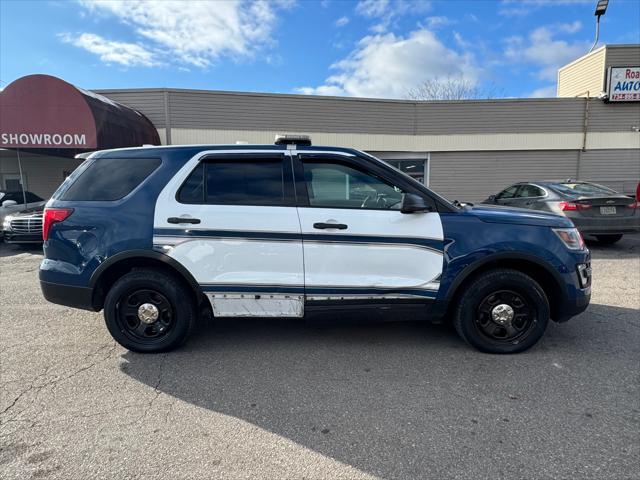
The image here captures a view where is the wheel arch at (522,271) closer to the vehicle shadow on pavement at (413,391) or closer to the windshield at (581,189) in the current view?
the vehicle shadow on pavement at (413,391)

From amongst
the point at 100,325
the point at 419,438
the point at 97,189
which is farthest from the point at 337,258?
the point at 100,325

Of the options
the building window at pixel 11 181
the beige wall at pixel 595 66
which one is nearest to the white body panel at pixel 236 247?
the building window at pixel 11 181

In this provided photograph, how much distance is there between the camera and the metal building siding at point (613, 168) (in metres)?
14.3

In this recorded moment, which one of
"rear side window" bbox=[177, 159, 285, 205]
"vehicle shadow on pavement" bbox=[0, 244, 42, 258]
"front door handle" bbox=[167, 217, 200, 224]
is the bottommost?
"vehicle shadow on pavement" bbox=[0, 244, 42, 258]

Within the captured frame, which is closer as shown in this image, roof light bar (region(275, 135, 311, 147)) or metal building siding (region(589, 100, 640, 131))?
roof light bar (region(275, 135, 311, 147))

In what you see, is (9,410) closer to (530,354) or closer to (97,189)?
(97,189)

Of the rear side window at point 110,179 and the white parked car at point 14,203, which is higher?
the rear side window at point 110,179

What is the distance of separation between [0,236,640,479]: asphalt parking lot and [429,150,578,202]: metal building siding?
11.0 metres

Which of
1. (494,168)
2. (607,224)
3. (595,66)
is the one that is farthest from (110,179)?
(595,66)

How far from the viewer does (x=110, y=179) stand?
358 cm

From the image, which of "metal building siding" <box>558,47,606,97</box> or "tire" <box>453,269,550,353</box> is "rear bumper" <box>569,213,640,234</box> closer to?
"tire" <box>453,269,550,353</box>

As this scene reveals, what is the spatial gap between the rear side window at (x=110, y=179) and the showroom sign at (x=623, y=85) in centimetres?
1667

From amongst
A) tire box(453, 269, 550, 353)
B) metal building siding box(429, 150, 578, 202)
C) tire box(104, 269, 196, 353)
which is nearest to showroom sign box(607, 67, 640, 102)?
metal building siding box(429, 150, 578, 202)

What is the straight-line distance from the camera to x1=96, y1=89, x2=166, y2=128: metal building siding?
1333 cm
